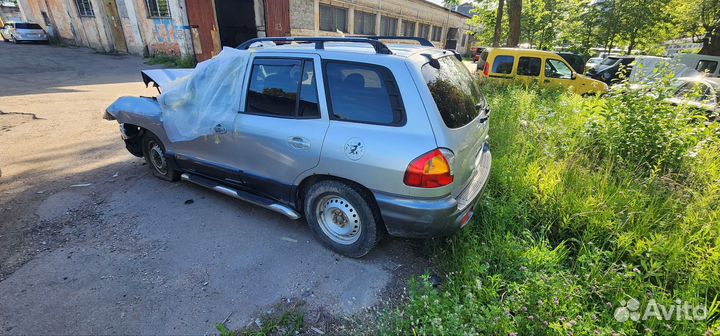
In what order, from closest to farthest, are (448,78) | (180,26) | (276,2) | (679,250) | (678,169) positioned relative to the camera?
(679,250), (448,78), (678,169), (180,26), (276,2)

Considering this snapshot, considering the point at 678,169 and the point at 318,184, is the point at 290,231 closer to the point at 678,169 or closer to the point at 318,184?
the point at 318,184

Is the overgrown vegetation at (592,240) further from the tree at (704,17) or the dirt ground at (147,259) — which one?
the tree at (704,17)

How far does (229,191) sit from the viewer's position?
343 cm

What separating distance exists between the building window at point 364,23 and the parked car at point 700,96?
1945cm

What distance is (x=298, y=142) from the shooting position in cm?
283

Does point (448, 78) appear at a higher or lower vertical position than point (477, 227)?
higher

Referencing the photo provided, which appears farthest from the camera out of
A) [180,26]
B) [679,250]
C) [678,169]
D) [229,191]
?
[180,26]

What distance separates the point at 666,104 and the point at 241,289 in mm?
5287

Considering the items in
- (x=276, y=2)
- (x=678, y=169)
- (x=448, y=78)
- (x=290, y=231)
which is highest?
(x=276, y=2)

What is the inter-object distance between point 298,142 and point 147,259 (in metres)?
1.74

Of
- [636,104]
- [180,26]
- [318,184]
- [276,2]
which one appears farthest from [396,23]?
[318,184]

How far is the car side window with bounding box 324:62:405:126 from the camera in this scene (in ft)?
8.18

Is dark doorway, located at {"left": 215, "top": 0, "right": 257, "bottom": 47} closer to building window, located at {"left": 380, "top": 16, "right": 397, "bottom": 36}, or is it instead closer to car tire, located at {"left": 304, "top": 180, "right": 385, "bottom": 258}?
building window, located at {"left": 380, "top": 16, "right": 397, "bottom": 36}

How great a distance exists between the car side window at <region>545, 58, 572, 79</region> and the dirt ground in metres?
8.52
